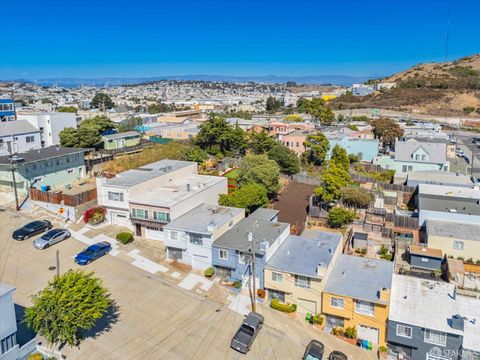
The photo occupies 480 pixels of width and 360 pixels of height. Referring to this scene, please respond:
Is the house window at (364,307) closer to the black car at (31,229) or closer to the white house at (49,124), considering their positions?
the black car at (31,229)

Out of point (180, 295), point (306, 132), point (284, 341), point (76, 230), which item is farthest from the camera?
point (306, 132)

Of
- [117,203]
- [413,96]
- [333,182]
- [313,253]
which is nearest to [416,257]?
[313,253]

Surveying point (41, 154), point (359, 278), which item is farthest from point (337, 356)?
point (41, 154)

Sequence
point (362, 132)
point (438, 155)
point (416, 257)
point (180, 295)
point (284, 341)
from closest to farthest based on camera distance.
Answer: point (284, 341)
point (180, 295)
point (416, 257)
point (438, 155)
point (362, 132)

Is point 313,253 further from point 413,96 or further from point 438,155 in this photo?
point 413,96

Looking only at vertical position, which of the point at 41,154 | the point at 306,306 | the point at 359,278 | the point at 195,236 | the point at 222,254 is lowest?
the point at 306,306

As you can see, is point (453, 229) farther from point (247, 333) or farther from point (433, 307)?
point (247, 333)

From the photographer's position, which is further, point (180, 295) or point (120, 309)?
point (180, 295)
